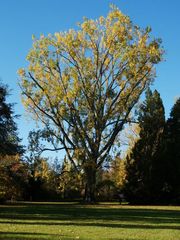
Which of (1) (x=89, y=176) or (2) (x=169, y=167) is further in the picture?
(2) (x=169, y=167)

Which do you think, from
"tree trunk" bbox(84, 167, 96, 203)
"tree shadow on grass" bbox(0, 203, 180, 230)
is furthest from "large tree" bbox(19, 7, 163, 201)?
"tree shadow on grass" bbox(0, 203, 180, 230)

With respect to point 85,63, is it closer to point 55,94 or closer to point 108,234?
point 55,94

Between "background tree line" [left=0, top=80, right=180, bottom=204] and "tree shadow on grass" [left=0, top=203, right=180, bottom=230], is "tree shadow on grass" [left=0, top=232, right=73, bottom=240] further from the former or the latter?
"background tree line" [left=0, top=80, right=180, bottom=204]

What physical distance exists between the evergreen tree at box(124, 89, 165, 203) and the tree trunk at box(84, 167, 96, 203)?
7.17 meters

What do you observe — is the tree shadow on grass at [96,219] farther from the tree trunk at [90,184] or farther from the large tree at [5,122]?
the tree trunk at [90,184]

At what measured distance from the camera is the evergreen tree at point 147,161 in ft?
187

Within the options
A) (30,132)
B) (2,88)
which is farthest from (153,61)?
(2,88)

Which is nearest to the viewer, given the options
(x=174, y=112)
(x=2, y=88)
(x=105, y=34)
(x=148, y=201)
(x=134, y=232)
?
(x=134, y=232)

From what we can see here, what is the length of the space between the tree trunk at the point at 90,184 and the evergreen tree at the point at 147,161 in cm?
717

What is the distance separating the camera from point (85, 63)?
2013 inches

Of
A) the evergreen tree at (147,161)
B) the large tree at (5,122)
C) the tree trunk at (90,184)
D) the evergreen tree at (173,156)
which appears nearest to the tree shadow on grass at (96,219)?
the large tree at (5,122)

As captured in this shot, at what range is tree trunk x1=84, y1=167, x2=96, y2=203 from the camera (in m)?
50.4

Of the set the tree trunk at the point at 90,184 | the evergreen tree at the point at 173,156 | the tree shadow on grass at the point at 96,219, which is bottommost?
the tree shadow on grass at the point at 96,219

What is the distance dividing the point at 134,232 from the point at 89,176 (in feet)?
109
